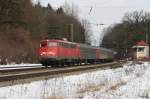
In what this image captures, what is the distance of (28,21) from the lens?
79.9 meters

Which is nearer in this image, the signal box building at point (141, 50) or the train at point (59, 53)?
the train at point (59, 53)

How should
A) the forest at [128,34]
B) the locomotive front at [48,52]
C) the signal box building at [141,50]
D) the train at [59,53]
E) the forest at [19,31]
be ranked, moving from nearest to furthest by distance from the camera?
the locomotive front at [48,52], the train at [59,53], the forest at [19,31], the signal box building at [141,50], the forest at [128,34]

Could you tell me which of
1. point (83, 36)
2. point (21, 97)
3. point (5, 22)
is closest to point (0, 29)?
point (5, 22)

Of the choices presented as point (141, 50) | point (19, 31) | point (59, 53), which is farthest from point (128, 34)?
point (59, 53)

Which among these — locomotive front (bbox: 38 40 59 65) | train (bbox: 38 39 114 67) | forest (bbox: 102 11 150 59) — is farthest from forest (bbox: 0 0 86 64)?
forest (bbox: 102 11 150 59)

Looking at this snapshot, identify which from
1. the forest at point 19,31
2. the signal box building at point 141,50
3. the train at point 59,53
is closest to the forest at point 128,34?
the signal box building at point 141,50

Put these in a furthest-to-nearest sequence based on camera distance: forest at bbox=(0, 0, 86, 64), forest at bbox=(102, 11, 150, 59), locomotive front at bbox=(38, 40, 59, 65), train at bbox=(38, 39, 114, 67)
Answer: forest at bbox=(102, 11, 150, 59), forest at bbox=(0, 0, 86, 64), train at bbox=(38, 39, 114, 67), locomotive front at bbox=(38, 40, 59, 65)

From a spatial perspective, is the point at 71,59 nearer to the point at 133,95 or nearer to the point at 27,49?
the point at 27,49

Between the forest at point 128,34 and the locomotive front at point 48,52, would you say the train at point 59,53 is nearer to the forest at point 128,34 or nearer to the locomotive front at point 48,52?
the locomotive front at point 48,52

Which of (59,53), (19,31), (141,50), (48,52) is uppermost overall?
(19,31)

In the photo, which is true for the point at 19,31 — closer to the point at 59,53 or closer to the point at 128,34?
the point at 59,53

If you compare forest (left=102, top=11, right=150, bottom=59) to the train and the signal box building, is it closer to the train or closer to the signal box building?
the signal box building

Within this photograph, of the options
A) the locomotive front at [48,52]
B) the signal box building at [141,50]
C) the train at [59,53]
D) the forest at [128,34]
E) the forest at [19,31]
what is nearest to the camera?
the locomotive front at [48,52]

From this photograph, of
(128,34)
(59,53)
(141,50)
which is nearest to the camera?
(59,53)
